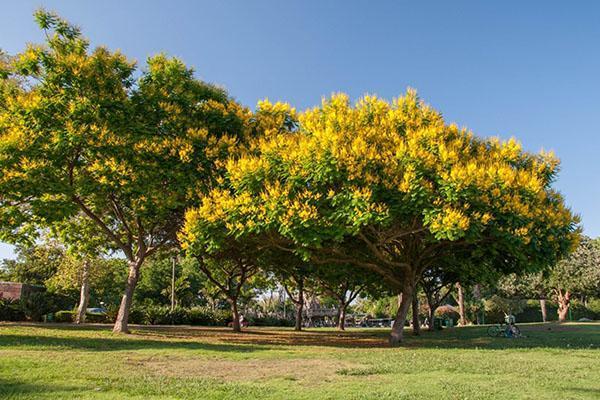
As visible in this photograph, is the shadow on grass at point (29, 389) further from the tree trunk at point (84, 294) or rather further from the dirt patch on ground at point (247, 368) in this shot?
the tree trunk at point (84, 294)

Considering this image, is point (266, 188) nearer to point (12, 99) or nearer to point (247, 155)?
point (247, 155)

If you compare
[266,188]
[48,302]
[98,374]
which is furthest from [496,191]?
[48,302]

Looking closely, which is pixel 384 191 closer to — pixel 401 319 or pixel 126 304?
pixel 401 319

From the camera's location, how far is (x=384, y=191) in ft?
51.0

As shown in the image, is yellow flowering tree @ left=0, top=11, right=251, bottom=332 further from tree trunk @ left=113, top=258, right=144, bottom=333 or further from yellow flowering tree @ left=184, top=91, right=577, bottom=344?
tree trunk @ left=113, top=258, right=144, bottom=333

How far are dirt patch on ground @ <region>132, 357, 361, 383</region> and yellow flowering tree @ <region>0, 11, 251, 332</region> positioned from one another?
8.03 m

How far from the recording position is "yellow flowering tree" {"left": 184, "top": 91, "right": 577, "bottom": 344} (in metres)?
15.0

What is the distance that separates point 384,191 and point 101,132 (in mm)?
9911

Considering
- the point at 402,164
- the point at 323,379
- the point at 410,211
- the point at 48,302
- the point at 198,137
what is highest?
the point at 198,137

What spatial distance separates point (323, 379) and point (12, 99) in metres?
14.9

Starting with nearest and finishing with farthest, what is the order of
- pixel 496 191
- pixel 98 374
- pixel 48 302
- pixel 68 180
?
pixel 98 374 → pixel 496 191 → pixel 68 180 → pixel 48 302

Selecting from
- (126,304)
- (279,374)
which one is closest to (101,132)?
(126,304)

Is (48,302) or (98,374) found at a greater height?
(48,302)

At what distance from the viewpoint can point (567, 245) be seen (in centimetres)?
1653
